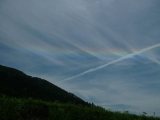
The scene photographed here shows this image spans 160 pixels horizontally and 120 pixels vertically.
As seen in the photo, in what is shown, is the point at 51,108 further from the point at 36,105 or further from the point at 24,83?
the point at 24,83

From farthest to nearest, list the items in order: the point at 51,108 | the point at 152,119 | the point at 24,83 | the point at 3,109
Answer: the point at 24,83 < the point at 152,119 < the point at 51,108 < the point at 3,109

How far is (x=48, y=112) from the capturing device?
73.8ft

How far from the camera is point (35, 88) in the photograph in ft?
377

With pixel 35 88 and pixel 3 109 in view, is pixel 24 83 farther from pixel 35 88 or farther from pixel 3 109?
pixel 3 109

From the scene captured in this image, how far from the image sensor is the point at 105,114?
23.8 meters

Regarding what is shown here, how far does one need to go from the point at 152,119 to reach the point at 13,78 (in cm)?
9295

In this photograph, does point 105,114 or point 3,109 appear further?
point 105,114

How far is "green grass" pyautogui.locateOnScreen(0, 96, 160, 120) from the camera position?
21323 mm

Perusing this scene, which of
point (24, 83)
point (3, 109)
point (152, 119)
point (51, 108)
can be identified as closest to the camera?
point (3, 109)

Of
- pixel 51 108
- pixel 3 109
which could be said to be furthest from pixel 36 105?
pixel 3 109

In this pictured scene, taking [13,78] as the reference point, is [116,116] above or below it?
below

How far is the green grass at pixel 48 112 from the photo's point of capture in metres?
21.3

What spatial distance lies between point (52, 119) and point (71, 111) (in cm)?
159

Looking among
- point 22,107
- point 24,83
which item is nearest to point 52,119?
point 22,107
